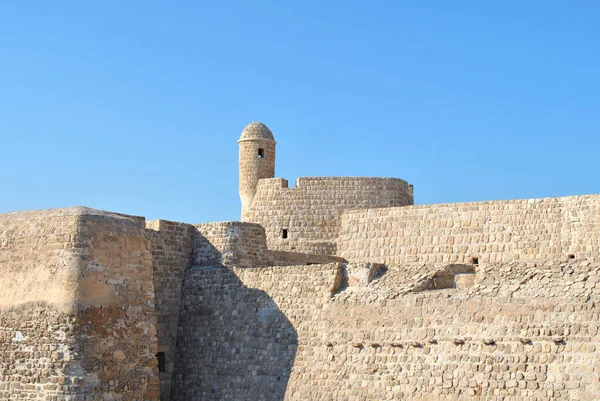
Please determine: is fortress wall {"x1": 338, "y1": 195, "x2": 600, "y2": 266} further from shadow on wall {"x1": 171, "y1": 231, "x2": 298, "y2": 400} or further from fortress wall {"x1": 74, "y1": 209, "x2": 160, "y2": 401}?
fortress wall {"x1": 74, "y1": 209, "x2": 160, "y2": 401}

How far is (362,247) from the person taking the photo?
25516mm

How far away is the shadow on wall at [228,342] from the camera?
2047cm

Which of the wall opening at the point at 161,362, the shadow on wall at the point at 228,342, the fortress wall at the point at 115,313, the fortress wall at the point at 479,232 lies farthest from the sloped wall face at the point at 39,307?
the fortress wall at the point at 479,232

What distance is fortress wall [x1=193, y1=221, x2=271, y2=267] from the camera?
22.7 m

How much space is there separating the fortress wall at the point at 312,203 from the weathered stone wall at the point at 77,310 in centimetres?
735

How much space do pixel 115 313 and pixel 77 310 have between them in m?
0.80

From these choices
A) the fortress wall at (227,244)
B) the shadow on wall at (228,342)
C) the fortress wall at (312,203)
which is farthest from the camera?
the fortress wall at (312,203)

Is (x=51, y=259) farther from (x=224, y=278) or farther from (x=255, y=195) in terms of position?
(x=255, y=195)

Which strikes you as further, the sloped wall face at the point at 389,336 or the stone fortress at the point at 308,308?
the stone fortress at the point at 308,308

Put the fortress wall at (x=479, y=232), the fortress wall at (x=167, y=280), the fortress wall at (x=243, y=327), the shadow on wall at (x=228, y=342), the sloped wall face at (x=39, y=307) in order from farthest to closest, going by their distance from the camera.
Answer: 1. the fortress wall at (x=479, y=232)
2. the fortress wall at (x=167, y=280)
3. the shadow on wall at (x=228, y=342)
4. the fortress wall at (x=243, y=327)
5. the sloped wall face at (x=39, y=307)

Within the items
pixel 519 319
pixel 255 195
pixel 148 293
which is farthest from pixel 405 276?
pixel 255 195

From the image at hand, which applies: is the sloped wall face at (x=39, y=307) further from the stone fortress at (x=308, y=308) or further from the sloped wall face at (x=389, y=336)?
the sloped wall face at (x=389, y=336)

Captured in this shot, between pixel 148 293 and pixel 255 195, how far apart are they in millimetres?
8560

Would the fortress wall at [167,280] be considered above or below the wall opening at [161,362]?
above
